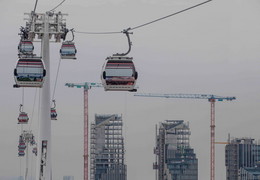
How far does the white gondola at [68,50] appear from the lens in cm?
4909

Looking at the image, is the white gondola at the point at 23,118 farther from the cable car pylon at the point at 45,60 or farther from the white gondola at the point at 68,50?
the cable car pylon at the point at 45,60

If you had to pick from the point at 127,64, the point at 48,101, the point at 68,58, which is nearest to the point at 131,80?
the point at 127,64

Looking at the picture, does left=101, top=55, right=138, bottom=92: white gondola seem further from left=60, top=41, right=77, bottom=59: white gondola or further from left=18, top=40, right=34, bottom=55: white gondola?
left=60, top=41, right=77, bottom=59: white gondola

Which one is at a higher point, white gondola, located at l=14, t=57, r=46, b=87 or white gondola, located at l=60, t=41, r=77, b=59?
white gondola, located at l=60, t=41, r=77, b=59

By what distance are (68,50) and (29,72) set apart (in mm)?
15004

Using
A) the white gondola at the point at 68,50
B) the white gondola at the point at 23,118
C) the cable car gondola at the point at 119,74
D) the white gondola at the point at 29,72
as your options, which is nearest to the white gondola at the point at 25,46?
the white gondola at the point at 68,50

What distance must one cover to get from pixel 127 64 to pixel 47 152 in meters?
11.4

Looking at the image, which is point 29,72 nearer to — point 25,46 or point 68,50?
point 25,46

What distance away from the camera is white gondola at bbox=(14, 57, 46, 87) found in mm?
34312

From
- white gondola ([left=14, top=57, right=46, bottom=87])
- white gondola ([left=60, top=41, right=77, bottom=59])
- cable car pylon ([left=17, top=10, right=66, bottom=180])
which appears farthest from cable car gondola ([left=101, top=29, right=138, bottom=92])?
white gondola ([left=60, top=41, right=77, bottom=59])

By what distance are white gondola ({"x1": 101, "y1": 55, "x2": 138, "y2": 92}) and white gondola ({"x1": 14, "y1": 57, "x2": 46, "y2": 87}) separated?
16.1ft

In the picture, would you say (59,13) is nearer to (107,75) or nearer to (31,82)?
(31,82)

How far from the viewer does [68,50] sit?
162 ft

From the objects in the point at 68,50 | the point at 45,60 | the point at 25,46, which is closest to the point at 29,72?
the point at 45,60
